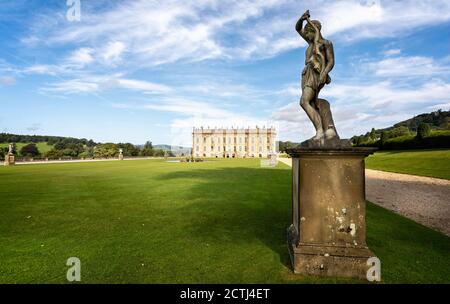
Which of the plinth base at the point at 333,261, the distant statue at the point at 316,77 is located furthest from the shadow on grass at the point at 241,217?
the distant statue at the point at 316,77

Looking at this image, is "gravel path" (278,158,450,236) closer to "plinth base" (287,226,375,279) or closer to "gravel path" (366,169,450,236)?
"gravel path" (366,169,450,236)

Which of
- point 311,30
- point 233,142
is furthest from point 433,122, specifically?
point 311,30

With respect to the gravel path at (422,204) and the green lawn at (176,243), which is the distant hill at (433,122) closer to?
the gravel path at (422,204)

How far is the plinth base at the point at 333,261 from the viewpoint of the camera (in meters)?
3.77

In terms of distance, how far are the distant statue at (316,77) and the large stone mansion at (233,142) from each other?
10850 cm

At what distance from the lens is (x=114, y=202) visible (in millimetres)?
8930

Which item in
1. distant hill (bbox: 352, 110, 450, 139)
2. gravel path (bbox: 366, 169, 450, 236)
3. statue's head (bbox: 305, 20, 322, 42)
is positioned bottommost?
gravel path (bbox: 366, 169, 450, 236)

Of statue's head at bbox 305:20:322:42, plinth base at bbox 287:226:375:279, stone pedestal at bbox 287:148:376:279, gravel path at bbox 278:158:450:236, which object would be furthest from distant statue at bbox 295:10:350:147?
gravel path at bbox 278:158:450:236

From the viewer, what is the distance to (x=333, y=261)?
12.4 ft

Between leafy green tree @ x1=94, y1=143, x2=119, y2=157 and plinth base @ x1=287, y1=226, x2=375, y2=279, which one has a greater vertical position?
leafy green tree @ x1=94, y1=143, x2=119, y2=157

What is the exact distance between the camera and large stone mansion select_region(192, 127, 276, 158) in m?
115

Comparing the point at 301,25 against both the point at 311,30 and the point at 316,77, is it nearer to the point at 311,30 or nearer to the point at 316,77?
the point at 311,30

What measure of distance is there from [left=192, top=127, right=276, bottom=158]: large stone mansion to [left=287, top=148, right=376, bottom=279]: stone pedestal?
10888 centimetres
